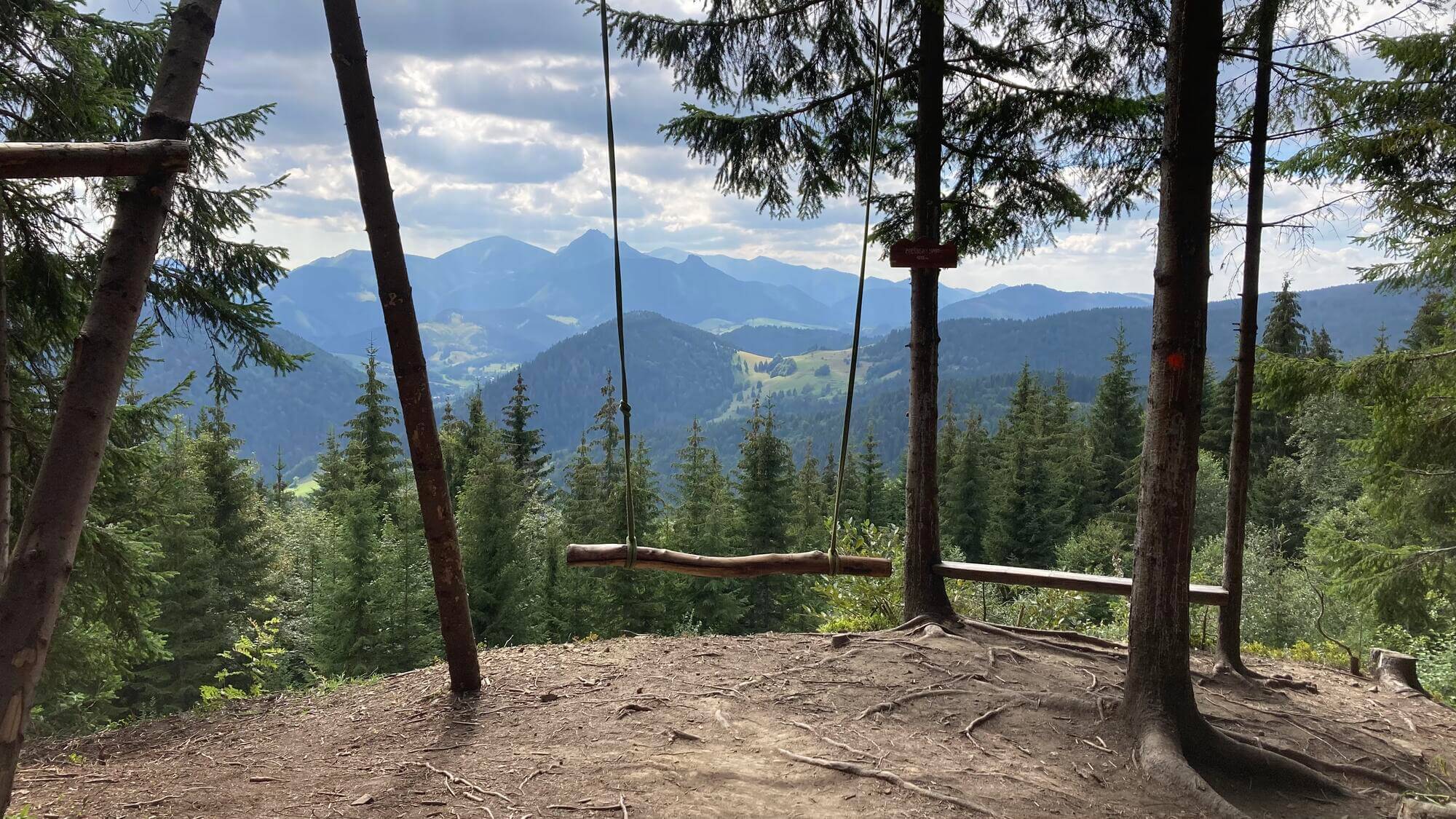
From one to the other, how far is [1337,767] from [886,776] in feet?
9.27

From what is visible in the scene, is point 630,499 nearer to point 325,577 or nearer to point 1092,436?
point 325,577

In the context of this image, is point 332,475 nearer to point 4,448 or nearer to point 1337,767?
point 4,448

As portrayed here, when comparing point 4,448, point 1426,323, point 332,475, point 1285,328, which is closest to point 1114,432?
point 1285,328

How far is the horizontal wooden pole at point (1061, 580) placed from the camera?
249 inches

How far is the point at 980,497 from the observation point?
40719mm

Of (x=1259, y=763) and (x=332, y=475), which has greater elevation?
(x=1259, y=763)

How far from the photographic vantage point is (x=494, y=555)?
23422mm

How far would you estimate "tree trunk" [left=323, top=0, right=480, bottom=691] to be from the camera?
4.88 m

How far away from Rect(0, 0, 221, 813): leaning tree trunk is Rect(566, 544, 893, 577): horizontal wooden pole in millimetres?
2707

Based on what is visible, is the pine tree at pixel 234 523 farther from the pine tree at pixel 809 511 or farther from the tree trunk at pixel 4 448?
the tree trunk at pixel 4 448

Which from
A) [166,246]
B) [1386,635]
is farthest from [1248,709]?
[1386,635]

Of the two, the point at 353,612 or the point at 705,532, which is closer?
the point at 353,612

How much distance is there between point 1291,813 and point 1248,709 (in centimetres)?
167

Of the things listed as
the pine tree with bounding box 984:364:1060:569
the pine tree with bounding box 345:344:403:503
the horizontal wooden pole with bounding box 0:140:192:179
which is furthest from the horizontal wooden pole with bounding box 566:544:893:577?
the pine tree with bounding box 984:364:1060:569
